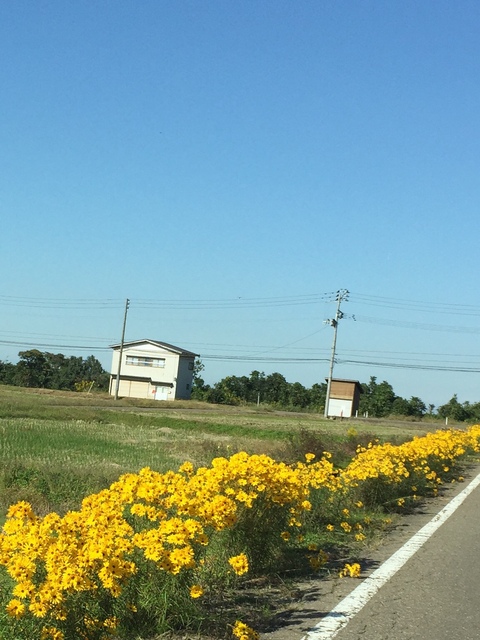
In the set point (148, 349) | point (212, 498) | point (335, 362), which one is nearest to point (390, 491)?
point (212, 498)

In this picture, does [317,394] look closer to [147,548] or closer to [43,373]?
[43,373]

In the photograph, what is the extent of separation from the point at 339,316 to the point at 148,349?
965 inches

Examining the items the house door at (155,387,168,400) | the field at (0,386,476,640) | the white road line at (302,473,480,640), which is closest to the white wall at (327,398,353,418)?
the house door at (155,387,168,400)

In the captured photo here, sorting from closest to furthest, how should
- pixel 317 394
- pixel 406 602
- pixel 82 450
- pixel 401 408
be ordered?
pixel 406 602 → pixel 82 450 → pixel 401 408 → pixel 317 394

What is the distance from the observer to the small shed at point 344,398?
250 ft

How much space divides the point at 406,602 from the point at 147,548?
8.75 feet

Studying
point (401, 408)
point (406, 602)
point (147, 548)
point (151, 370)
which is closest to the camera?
point (147, 548)

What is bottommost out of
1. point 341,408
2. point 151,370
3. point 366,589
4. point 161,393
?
point 366,589

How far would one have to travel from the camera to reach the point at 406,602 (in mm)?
6586

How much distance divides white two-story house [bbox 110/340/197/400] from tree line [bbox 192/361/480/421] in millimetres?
7384

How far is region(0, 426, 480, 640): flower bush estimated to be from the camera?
4648 mm

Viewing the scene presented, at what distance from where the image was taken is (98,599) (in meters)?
4.91

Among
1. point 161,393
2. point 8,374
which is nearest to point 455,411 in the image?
Result: point 161,393

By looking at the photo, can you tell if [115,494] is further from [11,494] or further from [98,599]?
[11,494]
